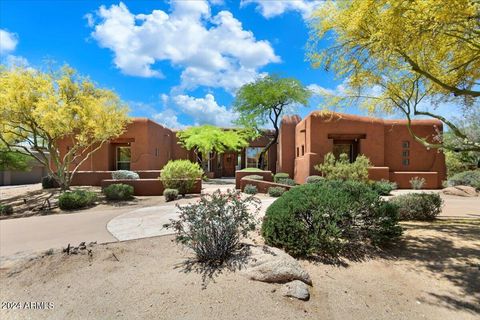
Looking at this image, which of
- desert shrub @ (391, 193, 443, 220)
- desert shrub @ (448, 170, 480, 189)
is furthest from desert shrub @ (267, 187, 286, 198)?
desert shrub @ (448, 170, 480, 189)

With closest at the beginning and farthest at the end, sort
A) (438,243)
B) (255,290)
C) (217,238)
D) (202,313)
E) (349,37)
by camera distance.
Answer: (202,313) → (255,290) → (217,238) → (438,243) → (349,37)

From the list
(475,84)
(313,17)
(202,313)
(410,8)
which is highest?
(313,17)

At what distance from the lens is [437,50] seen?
6570 millimetres

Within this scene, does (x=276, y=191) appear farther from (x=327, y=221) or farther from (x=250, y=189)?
(x=327, y=221)

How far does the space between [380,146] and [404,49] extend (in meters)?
13.8

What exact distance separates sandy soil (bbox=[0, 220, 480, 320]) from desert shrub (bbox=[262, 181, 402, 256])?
0.34 metres

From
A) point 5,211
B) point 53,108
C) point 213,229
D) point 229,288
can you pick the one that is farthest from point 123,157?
Answer: point 229,288

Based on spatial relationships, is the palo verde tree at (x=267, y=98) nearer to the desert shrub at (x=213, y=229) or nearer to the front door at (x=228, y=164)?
the front door at (x=228, y=164)

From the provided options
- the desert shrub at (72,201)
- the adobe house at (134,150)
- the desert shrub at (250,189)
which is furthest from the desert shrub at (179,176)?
the adobe house at (134,150)

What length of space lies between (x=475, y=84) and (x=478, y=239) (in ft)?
14.9

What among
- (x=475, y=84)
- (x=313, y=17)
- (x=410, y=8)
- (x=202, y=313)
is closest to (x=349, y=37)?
(x=313, y=17)

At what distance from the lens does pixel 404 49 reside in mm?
5738

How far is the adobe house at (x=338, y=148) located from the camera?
1797 centimetres

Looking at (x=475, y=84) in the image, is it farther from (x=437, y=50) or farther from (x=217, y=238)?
(x=217, y=238)
